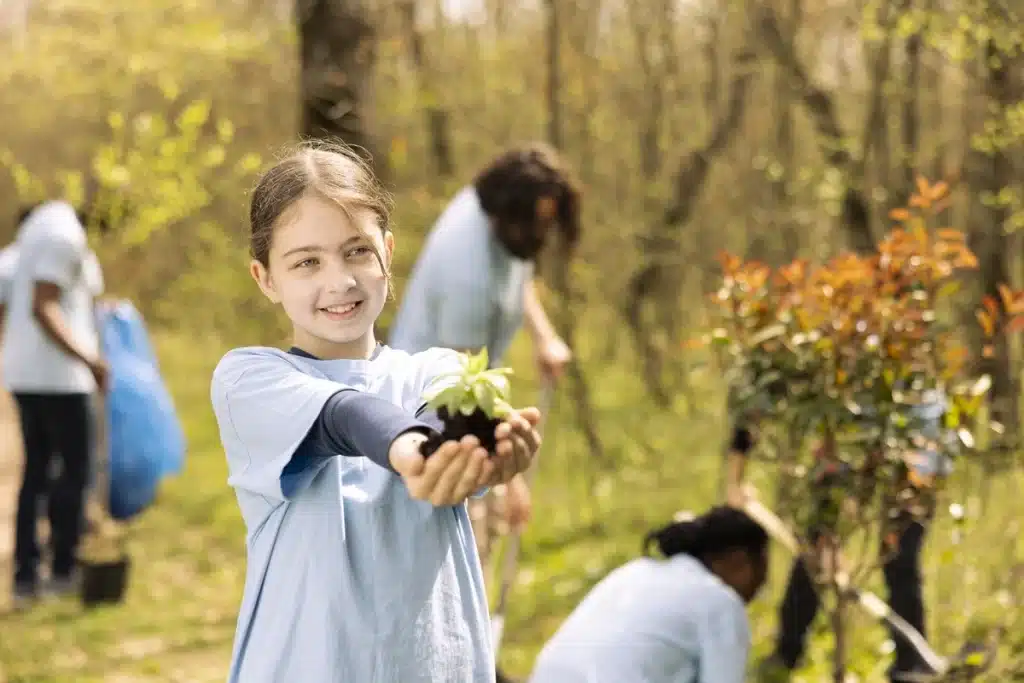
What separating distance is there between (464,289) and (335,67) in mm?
2791

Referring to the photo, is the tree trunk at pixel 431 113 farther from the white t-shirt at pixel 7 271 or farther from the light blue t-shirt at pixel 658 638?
the light blue t-shirt at pixel 658 638

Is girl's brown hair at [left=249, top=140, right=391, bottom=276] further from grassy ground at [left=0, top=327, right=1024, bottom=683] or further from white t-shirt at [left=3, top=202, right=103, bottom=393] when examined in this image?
white t-shirt at [left=3, top=202, right=103, bottom=393]

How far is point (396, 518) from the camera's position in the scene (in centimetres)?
195

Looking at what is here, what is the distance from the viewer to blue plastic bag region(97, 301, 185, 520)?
6766mm

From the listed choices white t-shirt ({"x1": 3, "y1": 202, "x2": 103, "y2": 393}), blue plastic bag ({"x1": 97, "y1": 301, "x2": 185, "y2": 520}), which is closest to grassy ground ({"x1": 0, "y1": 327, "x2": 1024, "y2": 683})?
blue plastic bag ({"x1": 97, "y1": 301, "x2": 185, "y2": 520})

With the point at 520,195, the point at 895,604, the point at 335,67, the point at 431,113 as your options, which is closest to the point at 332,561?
the point at 520,195

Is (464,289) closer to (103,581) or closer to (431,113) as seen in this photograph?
(103,581)

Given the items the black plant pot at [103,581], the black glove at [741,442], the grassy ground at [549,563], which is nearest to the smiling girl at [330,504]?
the grassy ground at [549,563]

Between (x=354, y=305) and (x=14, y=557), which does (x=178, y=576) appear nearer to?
(x=14, y=557)

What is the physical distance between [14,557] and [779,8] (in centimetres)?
435

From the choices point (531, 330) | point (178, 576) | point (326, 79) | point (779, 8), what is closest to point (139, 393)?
point (178, 576)

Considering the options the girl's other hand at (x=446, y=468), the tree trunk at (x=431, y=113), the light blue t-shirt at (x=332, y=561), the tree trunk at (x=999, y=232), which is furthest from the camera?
the tree trunk at (x=431, y=113)

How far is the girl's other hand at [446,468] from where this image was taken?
5.21 feet

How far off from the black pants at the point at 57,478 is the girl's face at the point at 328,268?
4370 millimetres
